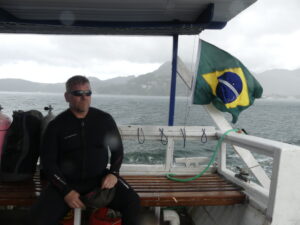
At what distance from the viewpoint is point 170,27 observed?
3693mm

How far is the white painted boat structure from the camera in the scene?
2.88 m

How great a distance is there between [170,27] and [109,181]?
2.34 m

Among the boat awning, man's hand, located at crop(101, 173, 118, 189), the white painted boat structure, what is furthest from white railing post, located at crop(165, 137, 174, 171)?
the boat awning

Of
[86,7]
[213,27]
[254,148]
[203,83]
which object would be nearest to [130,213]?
[254,148]

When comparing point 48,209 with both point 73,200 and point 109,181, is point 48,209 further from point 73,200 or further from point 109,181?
point 109,181

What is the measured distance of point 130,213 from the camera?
8.12 ft

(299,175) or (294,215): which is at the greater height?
(299,175)

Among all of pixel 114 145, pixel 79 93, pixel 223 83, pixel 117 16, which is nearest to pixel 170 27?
pixel 117 16

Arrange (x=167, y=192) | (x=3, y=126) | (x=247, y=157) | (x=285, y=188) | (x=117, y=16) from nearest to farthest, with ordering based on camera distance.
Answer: (x=285, y=188) < (x=167, y=192) < (x=3, y=126) < (x=247, y=157) < (x=117, y=16)

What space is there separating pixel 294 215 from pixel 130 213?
4.96 ft

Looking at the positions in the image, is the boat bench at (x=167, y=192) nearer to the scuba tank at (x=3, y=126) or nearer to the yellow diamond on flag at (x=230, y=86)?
the scuba tank at (x=3, y=126)

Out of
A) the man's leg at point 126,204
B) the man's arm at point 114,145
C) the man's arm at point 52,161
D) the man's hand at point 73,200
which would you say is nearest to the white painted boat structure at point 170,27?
the man's arm at point 114,145

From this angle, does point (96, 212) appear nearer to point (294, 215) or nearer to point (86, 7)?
point (294, 215)

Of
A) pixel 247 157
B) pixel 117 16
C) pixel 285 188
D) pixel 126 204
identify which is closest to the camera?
pixel 285 188
